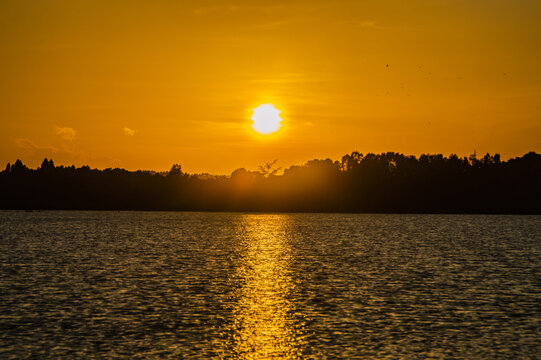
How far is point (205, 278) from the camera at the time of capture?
244 feet

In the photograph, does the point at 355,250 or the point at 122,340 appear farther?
the point at 355,250

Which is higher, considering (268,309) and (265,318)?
(268,309)

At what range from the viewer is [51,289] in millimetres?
63094

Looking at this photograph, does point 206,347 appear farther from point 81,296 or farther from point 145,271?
point 145,271

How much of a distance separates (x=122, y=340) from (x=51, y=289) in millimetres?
26346

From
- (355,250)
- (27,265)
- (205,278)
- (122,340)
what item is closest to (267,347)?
(122,340)

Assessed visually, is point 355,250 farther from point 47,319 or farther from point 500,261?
point 47,319

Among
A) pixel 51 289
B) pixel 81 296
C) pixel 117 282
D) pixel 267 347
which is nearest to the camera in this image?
pixel 267 347

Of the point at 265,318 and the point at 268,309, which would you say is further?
the point at 268,309

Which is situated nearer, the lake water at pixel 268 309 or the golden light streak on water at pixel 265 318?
the golden light streak on water at pixel 265 318

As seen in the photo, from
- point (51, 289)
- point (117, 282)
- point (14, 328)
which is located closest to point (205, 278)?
point (117, 282)

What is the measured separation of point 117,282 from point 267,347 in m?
34.6

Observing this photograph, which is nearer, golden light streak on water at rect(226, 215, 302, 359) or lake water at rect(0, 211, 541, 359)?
golden light streak on water at rect(226, 215, 302, 359)

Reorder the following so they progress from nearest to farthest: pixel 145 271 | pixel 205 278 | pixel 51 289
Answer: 1. pixel 51 289
2. pixel 205 278
3. pixel 145 271
